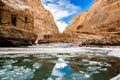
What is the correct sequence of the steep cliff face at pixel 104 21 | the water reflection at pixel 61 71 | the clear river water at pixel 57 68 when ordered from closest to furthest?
1. the clear river water at pixel 57 68
2. the water reflection at pixel 61 71
3. the steep cliff face at pixel 104 21

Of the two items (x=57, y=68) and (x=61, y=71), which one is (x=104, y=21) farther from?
(x=61, y=71)

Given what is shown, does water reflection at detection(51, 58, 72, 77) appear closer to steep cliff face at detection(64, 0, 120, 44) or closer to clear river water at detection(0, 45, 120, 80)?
clear river water at detection(0, 45, 120, 80)

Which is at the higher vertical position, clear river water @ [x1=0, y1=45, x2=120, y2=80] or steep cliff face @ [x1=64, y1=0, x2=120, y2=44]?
steep cliff face @ [x1=64, y1=0, x2=120, y2=44]

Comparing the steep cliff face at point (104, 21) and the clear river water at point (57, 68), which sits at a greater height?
the steep cliff face at point (104, 21)

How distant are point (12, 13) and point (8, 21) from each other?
1733 mm

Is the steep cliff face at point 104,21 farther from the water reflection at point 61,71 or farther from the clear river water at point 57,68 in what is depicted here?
the water reflection at point 61,71

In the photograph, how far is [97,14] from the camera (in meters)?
126

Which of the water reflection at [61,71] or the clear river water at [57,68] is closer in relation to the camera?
the clear river water at [57,68]

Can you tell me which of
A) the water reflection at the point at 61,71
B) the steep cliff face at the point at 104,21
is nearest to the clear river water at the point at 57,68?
the water reflection at the point at 61,71

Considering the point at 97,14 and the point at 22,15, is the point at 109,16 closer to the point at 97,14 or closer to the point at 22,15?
the point at 97,14

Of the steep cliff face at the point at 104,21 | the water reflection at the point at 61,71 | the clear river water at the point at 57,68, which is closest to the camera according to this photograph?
the clear river water at the point at 57,68

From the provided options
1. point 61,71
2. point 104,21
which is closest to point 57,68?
point 61,71

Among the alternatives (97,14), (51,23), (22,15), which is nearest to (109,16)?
(97,14)

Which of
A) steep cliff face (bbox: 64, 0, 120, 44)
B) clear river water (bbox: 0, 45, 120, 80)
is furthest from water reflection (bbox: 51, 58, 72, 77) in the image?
steep cliff face (bbox: 64, 0, 120, 44)
